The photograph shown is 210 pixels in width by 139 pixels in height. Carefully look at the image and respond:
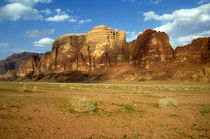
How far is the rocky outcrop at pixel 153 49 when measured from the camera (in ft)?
240

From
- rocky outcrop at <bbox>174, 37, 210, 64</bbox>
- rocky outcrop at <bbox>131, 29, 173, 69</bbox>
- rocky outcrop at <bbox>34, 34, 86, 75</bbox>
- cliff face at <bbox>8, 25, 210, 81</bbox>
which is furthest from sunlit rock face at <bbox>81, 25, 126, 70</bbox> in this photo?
rocky outcrop at <bbox>174, 37, 210, 64</bbox>

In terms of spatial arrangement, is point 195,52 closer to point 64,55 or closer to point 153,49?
point 153,49

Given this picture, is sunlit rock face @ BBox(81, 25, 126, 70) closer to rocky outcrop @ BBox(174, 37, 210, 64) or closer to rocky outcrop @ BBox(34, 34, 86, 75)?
rocky outcrop @ BBox(34, 34, 86, 75)

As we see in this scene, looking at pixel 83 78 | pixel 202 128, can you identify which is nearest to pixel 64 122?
pixel 202 128

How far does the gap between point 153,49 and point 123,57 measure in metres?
28.7

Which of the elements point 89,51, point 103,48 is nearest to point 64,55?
point 89,51

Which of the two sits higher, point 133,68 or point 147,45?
point 147,45

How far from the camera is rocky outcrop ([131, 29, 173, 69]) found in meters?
73.2

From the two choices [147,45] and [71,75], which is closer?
[147,45]

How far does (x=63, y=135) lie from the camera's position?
5879 millimetres

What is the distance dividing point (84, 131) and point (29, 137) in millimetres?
2056

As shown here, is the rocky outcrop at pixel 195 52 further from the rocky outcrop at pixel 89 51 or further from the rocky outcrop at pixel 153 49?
the rocky outcrop at pixel 89 51

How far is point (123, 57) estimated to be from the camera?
10275cm

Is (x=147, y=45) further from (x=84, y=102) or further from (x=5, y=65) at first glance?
(x=5, y=65)
